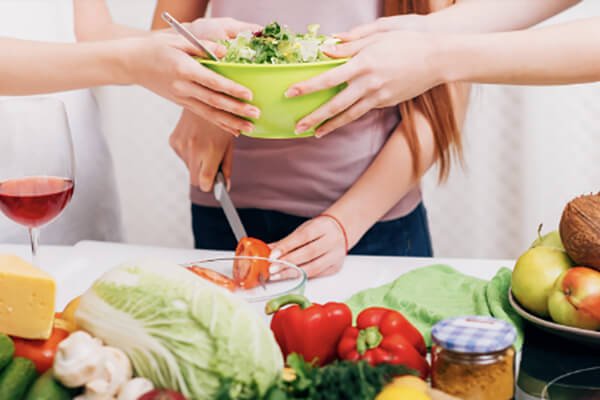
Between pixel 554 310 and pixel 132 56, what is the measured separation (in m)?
0.75

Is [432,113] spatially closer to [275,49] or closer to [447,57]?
[447,57]

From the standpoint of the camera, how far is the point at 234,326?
624mm

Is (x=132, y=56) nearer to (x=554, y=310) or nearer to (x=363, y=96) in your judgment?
(x=363, y=96)

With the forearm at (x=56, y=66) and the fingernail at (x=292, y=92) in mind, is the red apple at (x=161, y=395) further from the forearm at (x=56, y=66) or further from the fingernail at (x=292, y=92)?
the forearm at (x=56, y=66)

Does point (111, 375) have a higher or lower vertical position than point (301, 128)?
lower

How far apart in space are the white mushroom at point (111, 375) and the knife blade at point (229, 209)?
0.51 meters

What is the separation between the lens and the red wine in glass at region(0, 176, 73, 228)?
87cm

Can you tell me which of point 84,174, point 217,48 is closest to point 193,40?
point 217,48

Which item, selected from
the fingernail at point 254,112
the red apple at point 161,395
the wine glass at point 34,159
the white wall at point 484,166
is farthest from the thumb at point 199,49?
the white wall at point 484,166

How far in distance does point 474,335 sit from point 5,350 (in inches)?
18.8

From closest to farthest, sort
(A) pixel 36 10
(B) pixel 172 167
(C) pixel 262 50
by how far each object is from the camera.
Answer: (C) pixel 262 50 < (A) pixel 36 10 < (B) pixel 172 167

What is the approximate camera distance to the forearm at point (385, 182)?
131 centimetres

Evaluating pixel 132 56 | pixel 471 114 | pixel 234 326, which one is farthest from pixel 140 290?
pixel 471 114

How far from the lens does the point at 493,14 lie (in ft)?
4.20
